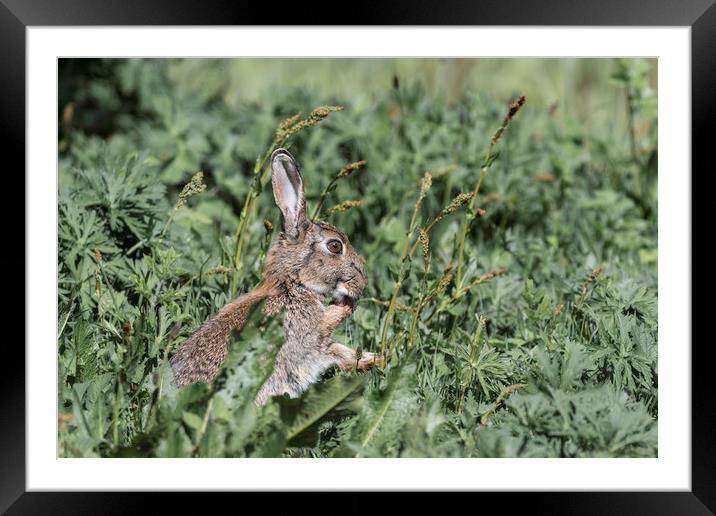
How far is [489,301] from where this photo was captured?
5.36 metres

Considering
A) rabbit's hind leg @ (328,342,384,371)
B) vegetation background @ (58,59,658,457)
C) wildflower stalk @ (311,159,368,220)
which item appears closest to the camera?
vegetation background @ (58,59,658,457)

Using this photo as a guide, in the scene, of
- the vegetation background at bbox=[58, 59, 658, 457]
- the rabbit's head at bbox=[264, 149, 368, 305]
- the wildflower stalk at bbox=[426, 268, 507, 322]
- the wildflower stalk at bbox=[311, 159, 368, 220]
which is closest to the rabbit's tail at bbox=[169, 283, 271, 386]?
the vegetation background at bbox=[58, 59, 658, 457]

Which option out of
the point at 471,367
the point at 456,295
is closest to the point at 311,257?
the point at 456,295

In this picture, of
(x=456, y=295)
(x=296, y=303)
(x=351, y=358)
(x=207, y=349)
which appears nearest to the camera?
(x=207, y=349)

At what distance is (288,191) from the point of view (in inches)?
190

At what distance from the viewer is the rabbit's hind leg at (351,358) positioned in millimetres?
4551

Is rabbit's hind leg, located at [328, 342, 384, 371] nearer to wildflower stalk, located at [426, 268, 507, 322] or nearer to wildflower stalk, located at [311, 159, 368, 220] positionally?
wildflower stalk, located at [426, 268, 507, 322]

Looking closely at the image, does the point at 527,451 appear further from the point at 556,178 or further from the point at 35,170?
the point at 556,178

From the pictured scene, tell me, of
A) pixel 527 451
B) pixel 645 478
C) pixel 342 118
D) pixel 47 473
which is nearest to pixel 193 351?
pixel 47 473

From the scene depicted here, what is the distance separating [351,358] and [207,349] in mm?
679

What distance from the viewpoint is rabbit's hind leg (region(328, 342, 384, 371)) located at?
179 inches
